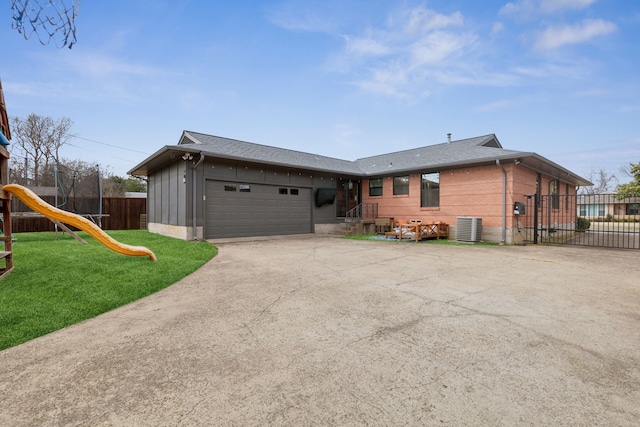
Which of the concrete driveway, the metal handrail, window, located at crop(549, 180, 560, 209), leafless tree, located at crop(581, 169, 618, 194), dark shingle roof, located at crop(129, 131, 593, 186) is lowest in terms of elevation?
the concrete driveway

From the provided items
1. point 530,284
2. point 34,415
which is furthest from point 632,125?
point 34,415

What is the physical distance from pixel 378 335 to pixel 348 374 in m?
0.78

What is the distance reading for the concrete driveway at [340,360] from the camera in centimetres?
161

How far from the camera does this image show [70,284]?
14.4 feet

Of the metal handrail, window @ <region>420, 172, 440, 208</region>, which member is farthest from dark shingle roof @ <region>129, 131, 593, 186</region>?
the metal handrail

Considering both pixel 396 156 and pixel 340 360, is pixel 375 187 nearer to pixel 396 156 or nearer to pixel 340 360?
pixel 396 156

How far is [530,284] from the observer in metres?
4.68

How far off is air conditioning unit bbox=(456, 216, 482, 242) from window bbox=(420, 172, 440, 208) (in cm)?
182

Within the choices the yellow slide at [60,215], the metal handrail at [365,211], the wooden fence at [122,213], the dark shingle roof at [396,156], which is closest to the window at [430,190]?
the dark shingle roof at [396,156]

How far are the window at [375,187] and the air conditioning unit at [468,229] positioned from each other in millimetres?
4919

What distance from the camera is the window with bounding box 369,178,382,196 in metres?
15.4

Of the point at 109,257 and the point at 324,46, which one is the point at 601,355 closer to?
the point at 109,257

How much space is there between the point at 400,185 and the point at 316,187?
443 centimetres

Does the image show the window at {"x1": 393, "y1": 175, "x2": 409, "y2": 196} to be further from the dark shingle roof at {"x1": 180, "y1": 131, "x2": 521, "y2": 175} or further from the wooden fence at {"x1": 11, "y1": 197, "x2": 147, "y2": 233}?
the wooden fence at {"x1": 11, "y1": 197, "x2": 147, "y2": 233}
